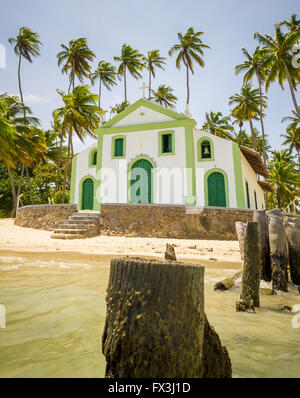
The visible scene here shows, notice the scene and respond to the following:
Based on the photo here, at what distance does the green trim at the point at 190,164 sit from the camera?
1659 cm

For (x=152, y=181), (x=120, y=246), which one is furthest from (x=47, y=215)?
(x=152, y=181)

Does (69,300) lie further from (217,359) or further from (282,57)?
(282,57)

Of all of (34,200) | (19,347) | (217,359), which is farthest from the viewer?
(34,200)

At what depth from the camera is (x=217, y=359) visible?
5.38ft

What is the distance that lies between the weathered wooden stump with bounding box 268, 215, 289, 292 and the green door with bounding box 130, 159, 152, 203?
41.5 ft

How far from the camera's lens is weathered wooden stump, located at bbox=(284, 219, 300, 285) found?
16.1ft

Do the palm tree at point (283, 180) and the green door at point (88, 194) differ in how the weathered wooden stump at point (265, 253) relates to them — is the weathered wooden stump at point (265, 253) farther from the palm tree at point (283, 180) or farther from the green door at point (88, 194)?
the palm tree at point (283, 180)

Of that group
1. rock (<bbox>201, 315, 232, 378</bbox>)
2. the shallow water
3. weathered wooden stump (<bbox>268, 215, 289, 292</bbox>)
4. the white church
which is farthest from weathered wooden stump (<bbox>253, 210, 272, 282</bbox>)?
the white church

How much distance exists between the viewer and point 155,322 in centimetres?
139

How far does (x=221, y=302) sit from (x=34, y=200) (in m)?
29.5

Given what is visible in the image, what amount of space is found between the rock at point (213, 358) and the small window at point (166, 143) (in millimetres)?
16666

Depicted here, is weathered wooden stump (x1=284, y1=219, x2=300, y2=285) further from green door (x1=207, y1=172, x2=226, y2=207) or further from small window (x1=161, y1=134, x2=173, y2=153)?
small window (x1=161, y1=134, x2=173, y2=153)

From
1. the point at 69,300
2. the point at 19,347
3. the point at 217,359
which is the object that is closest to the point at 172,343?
the point at 217,359

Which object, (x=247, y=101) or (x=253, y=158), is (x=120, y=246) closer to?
(x=253, y=158)
